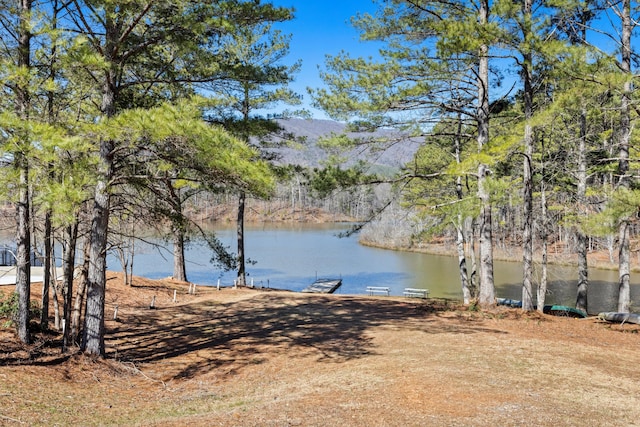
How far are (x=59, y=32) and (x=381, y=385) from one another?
614 centimetres

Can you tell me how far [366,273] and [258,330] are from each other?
19.1m

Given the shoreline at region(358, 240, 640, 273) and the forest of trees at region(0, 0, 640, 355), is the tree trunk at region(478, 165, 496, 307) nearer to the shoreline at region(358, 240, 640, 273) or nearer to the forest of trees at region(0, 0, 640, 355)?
the forest of trees at region(0, 0, 640, 355)

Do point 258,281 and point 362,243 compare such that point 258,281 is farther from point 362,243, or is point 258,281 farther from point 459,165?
point 362,243

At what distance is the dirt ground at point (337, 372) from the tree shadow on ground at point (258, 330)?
0.04m

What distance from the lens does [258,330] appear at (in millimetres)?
9812

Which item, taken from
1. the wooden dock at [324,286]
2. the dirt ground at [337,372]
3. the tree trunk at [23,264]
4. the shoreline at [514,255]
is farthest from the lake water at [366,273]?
the tree trunk at [23,264]

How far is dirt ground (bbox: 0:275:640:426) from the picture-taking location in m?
4.74

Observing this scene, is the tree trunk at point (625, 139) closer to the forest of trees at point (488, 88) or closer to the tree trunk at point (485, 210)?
the forest of trees at point (488, 88)

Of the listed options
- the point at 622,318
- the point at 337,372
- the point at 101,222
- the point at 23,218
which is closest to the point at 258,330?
the point at 337,372

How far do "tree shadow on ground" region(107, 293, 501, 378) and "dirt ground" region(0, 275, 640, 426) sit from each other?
0.15 feet

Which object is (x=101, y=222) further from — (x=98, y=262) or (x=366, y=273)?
(x=366, y=273)

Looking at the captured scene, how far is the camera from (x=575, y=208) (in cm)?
1170

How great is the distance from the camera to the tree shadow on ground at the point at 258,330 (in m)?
7.81

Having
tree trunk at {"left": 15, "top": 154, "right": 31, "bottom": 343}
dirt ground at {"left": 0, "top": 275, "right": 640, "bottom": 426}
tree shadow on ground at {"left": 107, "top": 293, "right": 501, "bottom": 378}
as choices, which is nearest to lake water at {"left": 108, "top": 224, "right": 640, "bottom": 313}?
tree shadow on ground at {"left": 107, "top": 293, "right": 501, "bottom": 378}
